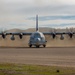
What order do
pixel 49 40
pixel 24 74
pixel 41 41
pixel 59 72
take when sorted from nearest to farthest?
pixel 24 74 → pixel 59 72 → pixel 41 41 → pixel 49 40

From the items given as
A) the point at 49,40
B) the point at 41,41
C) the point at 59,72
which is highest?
the point at 59,72

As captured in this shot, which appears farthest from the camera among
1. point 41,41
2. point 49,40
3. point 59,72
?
point 49,40

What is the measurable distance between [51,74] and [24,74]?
144 cm

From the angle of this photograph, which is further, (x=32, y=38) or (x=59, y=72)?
(x=32, y=38)

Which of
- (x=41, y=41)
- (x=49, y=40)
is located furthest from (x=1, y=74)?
(x=49, y=40)

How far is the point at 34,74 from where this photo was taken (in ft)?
53.7

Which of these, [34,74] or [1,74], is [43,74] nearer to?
[34,74]

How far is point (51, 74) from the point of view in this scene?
1658cm

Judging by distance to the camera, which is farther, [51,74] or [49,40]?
[49,40]

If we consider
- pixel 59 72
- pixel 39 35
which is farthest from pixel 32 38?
pixel 59 72

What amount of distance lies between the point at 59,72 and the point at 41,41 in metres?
45.5

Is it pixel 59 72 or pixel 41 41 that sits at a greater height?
pixel 59 72

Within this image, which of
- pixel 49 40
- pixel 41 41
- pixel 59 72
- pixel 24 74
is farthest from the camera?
pixel 49 40

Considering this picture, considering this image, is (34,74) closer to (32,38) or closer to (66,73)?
(66,73)
